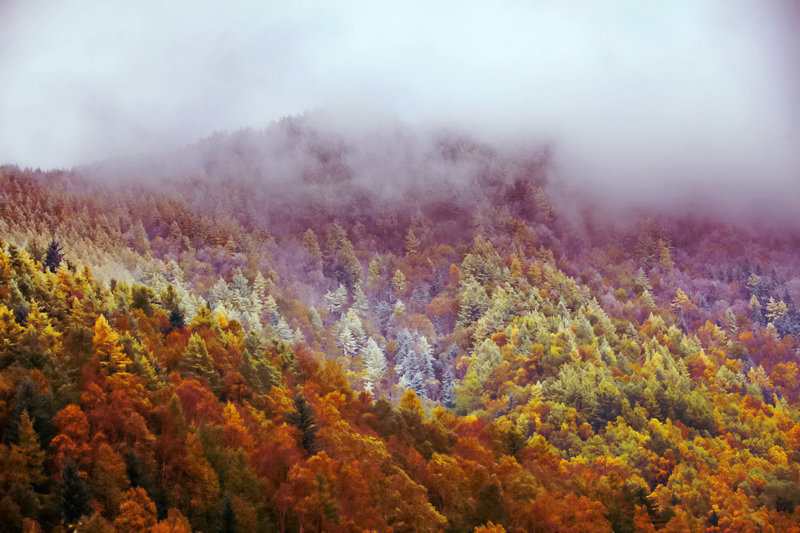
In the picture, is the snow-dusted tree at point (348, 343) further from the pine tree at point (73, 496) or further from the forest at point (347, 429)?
the pine tree at point (73, 496)

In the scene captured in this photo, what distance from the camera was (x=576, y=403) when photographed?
136500mm

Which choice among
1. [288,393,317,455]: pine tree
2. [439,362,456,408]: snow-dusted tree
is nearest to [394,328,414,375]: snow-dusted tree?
[439,362,456,408]: snow-dusted tree

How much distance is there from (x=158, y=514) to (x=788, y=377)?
589ft

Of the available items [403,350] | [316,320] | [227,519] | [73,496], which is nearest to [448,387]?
[403,350]

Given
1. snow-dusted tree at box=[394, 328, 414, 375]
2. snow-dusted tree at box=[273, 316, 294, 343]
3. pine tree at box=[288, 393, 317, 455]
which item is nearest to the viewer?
pine tree at box=[288, 393, 317, 455]

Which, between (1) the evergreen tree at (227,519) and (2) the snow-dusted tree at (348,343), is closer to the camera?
(1) the evergreen tree at (227,519)

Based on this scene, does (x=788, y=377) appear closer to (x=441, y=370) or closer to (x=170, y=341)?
(x=441, y=370)

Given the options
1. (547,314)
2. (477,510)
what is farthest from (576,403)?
(477,510)

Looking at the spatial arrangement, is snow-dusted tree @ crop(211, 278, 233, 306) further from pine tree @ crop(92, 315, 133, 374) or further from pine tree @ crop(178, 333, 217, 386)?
pine tree @ crop(92, 315, 133, 374)

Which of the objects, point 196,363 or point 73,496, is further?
point 196,363

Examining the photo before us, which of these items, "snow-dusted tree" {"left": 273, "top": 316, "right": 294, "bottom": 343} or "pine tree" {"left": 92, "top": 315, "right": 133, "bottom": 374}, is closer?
"pine tree" {"left": 92, "top": 315, "right": 133, "bottom": 374}

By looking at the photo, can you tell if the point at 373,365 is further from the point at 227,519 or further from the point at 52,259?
the point at 227,519

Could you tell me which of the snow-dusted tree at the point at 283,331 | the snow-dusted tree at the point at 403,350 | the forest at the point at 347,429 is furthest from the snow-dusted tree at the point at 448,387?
the snow-dusted tree at the point at 283,331

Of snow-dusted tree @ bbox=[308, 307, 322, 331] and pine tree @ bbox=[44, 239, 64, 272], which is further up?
snow-dusted tree @ bbox=[308, 307, 322, 331]
